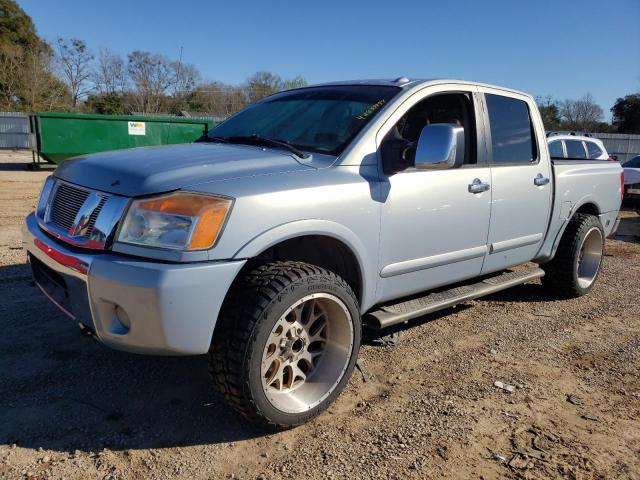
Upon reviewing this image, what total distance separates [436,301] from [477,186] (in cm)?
85

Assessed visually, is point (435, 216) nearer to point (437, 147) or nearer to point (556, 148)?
point (437, 147)

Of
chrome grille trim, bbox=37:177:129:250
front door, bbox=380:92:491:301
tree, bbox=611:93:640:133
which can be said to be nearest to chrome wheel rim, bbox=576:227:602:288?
front door, bbox=380:92:491:301

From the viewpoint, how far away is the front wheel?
8.00 feet

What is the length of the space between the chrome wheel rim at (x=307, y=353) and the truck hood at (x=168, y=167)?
0.73 m

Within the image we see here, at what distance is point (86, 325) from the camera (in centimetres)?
→ 248

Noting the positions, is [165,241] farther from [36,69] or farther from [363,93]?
[36,69]

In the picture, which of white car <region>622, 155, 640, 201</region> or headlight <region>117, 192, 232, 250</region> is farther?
white car <region>622, 155, 640, 201</region>

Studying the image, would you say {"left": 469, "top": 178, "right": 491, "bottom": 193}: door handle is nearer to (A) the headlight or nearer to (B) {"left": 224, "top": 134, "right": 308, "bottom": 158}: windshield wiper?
(B) {"left": 224, "top": 134, "right": 308, "bottom": 158}: windshield wiper

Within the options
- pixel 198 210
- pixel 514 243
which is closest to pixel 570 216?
pixel 514 243

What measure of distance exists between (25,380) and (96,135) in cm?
1600

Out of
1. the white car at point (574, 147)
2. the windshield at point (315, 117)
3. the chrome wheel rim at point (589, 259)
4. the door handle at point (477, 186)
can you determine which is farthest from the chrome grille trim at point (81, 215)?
the white car at point (574, 147)

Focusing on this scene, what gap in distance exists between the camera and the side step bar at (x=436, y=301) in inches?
127

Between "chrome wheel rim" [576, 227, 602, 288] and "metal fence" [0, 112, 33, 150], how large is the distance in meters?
33.7

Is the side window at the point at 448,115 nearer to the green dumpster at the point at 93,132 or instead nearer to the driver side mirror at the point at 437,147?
the driver side mirror at the point at 437,147
